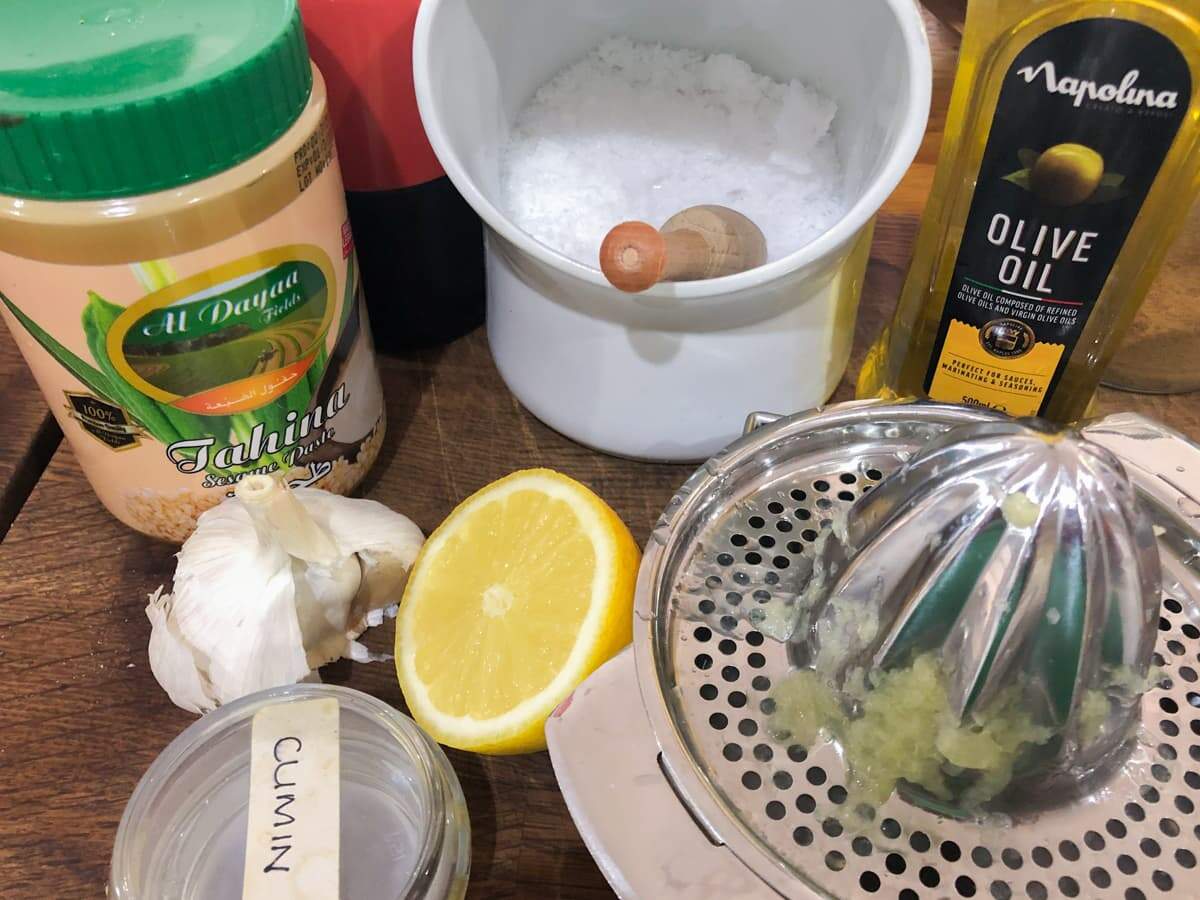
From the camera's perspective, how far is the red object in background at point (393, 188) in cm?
40

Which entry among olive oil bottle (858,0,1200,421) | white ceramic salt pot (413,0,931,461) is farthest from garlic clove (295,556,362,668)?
olive oil bottle (858,0,1200,421)

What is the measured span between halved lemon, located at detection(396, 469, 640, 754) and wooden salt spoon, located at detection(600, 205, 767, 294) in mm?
92

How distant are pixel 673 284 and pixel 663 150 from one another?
0.15 metres

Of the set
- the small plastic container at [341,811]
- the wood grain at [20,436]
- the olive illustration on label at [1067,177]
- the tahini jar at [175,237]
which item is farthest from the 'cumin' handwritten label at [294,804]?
the olive illustration on label at [1067,177]

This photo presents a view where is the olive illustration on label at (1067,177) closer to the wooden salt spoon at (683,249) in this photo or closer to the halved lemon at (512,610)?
the wooden salt spoon at (683,249)

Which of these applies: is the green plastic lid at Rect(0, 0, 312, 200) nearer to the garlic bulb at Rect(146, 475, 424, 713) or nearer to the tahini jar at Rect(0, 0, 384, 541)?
the tahini jar at Rect(0, 0, 384, 541)

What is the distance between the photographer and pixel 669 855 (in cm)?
27

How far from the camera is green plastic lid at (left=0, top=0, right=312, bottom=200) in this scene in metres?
0.30

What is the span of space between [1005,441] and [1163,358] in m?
0.26

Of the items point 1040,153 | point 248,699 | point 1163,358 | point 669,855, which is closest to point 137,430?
point 248,699

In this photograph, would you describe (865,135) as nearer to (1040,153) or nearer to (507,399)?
(1040,153)

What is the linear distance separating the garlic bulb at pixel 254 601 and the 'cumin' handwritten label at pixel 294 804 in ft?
0.11

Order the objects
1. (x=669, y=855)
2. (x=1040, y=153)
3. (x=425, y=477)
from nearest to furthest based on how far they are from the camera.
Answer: (x=669, y=855)
(x=1040, y=153)
(x=425, y=477)

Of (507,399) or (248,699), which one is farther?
(507,399)
